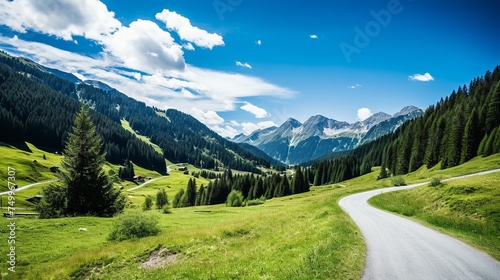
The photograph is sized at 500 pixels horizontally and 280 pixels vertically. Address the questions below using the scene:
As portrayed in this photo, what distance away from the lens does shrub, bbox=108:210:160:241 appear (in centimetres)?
2357

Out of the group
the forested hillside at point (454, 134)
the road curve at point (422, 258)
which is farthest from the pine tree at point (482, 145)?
the road curve at point (422, 258)

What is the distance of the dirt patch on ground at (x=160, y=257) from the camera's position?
1673cm

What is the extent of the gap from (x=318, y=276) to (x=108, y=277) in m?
13.6

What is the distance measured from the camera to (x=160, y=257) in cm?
1841

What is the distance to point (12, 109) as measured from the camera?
169500mm

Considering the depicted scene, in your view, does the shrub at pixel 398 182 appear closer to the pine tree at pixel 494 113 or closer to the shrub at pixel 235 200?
the pine tree at pixel 494 113

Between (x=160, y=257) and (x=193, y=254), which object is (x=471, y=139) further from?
(x=160, y=257)

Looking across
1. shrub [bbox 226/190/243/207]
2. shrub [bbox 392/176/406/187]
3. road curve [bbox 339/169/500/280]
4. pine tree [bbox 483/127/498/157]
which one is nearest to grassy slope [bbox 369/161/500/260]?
road curve [bbox 339/169/500/280]

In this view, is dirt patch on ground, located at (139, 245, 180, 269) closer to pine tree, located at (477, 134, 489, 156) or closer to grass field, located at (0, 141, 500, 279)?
grass field, located at (0, 141, 500, 279)

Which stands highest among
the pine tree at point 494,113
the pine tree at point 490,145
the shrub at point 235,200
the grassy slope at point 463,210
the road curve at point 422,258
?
the pine tree at point 494,113

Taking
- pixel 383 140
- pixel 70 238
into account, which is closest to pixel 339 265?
pixel 70 238

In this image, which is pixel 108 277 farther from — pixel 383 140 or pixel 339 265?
pixel 383 140

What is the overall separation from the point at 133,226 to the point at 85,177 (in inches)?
580

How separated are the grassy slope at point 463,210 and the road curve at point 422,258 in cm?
149
